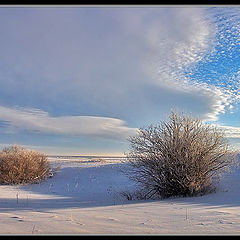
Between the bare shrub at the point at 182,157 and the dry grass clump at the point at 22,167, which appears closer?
the bare shrub at the point at 182,157

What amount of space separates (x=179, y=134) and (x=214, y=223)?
7485 millimetres

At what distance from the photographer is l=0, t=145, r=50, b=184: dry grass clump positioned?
24.3m

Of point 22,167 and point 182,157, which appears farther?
point 22,167

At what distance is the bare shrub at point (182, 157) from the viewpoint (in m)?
14.0

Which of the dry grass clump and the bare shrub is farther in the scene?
the dry grass clump

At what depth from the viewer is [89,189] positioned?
2141cm

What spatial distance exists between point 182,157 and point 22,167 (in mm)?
15625

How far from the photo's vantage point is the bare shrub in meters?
14.0

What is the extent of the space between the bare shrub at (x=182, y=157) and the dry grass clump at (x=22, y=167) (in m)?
13.3

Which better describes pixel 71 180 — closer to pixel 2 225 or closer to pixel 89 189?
pixel 89 189

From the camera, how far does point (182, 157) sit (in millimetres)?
14000

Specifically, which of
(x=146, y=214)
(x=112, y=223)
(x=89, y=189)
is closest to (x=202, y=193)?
(x=146, y=214)

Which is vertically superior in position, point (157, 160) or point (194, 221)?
point (157, 160)

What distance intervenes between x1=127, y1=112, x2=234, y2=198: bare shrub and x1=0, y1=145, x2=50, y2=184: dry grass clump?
524 inches
